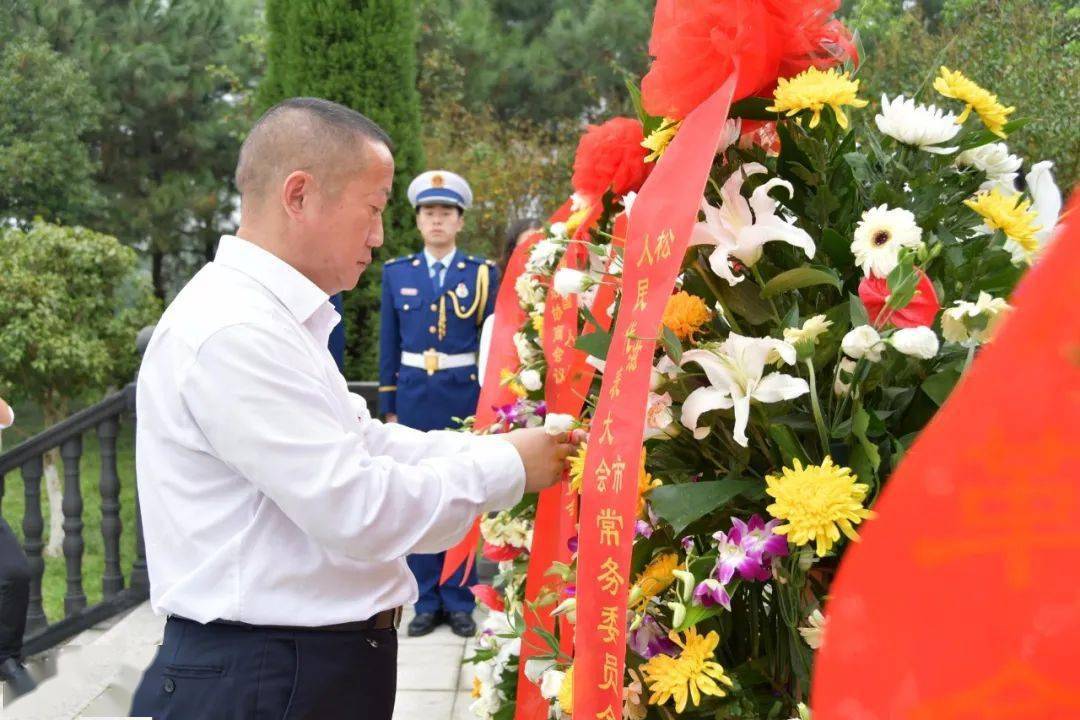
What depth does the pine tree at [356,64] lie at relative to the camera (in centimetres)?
757

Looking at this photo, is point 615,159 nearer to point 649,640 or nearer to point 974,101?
point 974,101

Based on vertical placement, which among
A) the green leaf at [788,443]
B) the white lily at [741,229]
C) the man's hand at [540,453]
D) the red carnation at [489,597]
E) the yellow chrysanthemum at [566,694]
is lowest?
the yellow chrysanthemum at [566,694]

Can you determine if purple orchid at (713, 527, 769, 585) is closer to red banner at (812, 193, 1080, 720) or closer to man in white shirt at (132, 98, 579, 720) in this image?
man in white shirt at (132, 98, 579, 720)

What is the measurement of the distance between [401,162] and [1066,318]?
7400 millimetres

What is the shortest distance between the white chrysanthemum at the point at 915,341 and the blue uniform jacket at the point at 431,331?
4020mm

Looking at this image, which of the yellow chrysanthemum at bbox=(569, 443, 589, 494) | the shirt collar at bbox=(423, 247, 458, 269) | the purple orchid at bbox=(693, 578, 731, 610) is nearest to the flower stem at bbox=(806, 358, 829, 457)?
the purple orchid at bbox=(693, 578, 731, 610)

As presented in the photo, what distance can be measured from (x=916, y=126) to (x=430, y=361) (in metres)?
3.95

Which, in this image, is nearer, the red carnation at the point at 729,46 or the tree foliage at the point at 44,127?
the red carnation at the point at 729,46

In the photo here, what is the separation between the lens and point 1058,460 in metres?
0.44

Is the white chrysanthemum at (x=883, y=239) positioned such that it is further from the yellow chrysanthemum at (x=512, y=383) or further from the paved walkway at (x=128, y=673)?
the paved walkway at (x=128, y=673)

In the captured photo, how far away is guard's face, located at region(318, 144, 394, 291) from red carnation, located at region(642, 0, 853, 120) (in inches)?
18.9

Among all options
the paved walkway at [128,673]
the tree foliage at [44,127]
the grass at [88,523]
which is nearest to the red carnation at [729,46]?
the paved walkway at [128,673]

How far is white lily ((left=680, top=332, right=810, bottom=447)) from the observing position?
53.7 inches

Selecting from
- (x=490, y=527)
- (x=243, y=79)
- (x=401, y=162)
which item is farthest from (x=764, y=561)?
(x=243, y=79)
